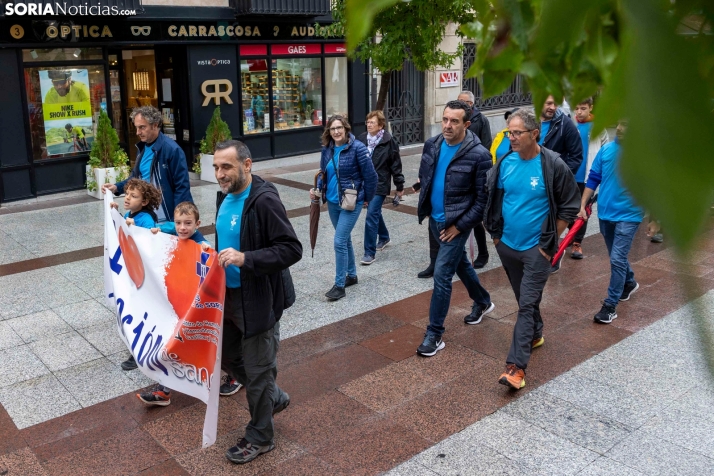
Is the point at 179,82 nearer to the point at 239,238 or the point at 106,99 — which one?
the point at 106,99

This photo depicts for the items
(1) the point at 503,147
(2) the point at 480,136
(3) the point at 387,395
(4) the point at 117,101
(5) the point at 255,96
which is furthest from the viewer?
(5) the point at 255,96

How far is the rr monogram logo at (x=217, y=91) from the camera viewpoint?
15.5 meters

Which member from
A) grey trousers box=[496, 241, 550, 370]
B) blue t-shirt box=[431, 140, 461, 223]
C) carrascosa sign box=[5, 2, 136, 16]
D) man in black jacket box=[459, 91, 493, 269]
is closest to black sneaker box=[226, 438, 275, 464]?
grey trousers box=[496, 241, 550, 370]

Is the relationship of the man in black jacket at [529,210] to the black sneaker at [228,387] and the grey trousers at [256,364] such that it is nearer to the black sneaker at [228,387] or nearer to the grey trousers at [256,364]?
the grey trousers at [256,364]

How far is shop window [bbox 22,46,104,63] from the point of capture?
511 inches

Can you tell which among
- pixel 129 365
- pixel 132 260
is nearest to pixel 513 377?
pixel 132 260

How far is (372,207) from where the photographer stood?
902cm

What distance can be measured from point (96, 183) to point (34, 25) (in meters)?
2.90

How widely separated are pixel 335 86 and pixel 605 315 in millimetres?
12554

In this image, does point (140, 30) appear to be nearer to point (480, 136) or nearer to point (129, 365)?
point (480, 136)

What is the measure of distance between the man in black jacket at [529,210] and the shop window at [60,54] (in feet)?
34.0

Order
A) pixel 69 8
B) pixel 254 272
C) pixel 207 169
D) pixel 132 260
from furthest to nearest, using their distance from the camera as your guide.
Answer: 1. pixel 207 169
2. pixel 69 8
3. pixel 132 260
4. pixel 254 272

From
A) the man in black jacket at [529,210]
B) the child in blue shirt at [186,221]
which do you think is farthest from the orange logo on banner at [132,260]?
the man in black jacket at [529,210]

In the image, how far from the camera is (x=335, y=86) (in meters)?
18.2
